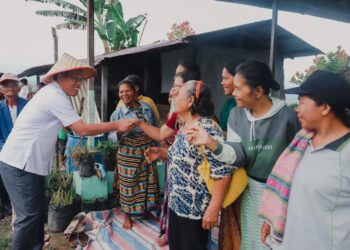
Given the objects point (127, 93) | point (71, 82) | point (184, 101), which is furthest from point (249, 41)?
point (184, 101)

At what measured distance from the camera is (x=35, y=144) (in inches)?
103

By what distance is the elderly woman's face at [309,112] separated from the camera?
1.49 m

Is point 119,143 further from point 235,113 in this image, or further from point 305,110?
point 305,110

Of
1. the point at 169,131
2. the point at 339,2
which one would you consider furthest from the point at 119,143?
the point at 339,2

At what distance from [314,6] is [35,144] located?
3272 millimetres

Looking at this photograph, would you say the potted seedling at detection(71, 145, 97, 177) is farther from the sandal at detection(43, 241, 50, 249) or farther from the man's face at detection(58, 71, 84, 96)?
the man's face at detection(58, 71, 84, 96)

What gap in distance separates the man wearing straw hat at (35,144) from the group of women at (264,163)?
3.00ft

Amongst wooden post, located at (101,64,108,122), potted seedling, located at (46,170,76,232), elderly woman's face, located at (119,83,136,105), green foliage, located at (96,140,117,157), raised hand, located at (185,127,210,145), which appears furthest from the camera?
wooden post, located at (101,64,108,122)

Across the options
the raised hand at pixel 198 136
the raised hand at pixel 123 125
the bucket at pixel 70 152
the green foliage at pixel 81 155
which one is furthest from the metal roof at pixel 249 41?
the raised hand at pixel 198 136

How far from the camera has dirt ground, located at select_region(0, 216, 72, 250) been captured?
346cm

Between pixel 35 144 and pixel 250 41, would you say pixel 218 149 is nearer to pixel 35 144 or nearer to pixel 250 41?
pixel 35 144

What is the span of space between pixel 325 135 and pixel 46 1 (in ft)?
43.6

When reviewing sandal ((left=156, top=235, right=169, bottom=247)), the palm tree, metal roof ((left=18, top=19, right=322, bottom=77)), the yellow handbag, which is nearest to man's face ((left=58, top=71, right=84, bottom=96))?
the yellow handbag

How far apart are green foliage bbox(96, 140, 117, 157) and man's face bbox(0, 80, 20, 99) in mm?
1365
